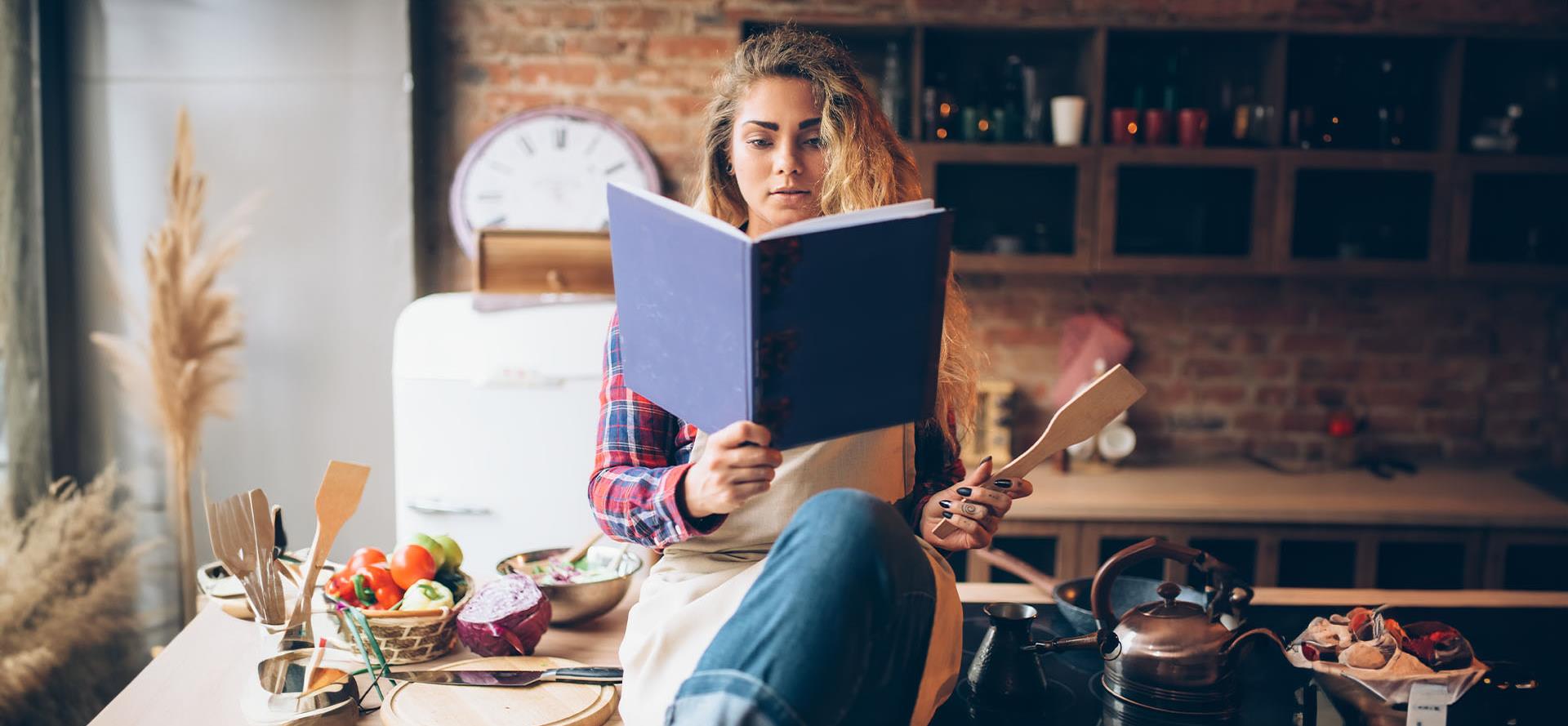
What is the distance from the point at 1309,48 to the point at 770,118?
7.49 ft

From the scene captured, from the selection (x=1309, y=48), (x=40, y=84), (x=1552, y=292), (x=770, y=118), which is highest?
(x=1309, y=48)

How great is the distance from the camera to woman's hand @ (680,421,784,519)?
1130 millimetres

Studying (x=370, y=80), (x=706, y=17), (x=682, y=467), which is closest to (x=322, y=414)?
(x=370, y=80)

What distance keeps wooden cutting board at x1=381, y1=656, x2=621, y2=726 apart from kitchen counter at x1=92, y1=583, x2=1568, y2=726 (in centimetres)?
4

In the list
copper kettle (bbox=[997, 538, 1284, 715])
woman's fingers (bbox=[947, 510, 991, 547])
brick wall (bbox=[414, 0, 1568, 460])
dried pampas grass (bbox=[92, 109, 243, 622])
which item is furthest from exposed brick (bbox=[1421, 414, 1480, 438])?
dried pampas grass (bbox=[92, 109, 243, 622])

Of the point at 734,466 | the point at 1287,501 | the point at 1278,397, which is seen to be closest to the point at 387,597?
the point at 734,466

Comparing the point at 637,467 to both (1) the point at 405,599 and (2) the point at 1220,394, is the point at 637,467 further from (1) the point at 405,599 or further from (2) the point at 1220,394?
(2) the point at 1220,394

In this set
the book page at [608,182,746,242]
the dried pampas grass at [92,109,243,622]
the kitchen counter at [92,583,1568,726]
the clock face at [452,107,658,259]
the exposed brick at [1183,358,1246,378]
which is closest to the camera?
the book page at [608,182,746,242]

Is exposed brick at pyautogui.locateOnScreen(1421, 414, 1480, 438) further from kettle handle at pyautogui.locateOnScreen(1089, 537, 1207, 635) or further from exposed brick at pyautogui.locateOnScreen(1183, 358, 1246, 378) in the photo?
kettle handle at pyautogui.locateOnScreen(1089, 537, 1207, 635)

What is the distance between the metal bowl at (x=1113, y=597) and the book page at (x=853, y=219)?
28.0 inches

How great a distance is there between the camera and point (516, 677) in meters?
1.41

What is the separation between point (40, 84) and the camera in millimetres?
2727

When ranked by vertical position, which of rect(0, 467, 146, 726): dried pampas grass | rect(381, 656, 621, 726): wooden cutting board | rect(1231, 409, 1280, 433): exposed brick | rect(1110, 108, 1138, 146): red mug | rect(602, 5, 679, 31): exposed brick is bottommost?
rect(0, 467, 146, 726): dried pampas grass

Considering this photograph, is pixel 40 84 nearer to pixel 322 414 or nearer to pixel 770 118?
pixel 322 414
